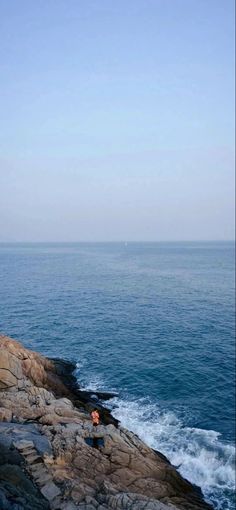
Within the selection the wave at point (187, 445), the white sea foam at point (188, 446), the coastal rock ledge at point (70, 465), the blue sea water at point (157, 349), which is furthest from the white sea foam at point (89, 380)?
the coastal rock ledge at point (70, 465)

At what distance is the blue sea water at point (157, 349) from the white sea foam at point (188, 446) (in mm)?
98

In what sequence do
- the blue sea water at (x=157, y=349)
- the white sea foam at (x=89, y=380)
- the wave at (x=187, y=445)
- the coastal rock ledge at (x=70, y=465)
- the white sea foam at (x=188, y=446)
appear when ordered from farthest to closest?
1. the white sea foam at (x=89, y=380)
2. the blue sea water at (x=157, y=349)
3. the white sea foam at (x=188, y=446)
4. the wave at (x=187, y=445)
5. the coastal rock ledge at (x=70, y=465)

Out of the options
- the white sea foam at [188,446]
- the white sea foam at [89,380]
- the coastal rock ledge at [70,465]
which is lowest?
the white sea foam at [188,446]

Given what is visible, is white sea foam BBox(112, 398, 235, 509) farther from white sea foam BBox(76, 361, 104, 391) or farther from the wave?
white sea foam BBox(76, 361, 104, 391)

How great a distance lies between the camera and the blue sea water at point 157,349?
114ft

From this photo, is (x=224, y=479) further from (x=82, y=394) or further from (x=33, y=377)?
(x=33, y=377)

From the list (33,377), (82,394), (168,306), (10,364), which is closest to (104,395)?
(82,394)

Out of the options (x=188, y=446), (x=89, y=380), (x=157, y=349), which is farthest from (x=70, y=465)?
(x=157, y=349)

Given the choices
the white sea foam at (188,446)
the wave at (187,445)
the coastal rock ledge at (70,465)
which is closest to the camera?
the coastal rock ledge at (70,465)

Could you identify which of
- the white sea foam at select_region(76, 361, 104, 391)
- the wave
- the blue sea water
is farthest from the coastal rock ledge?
the white sea foam at select_region(76, 361, 104, 391)

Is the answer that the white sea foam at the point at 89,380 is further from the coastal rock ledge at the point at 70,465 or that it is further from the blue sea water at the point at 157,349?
the coastal rock ledge at the point at 70,465

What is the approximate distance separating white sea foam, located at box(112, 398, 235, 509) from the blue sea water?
0.10 metres

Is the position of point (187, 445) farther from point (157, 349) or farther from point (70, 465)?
point (157, 349)

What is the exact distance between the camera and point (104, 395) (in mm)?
42875
